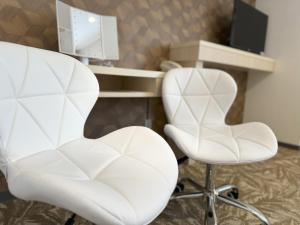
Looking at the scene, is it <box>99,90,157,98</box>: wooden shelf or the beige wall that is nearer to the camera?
<box>99,90,157,98</box>: wooden shelf

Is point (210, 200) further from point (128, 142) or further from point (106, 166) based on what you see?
point (106, 166)

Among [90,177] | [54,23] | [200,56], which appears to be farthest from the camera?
[200,56]

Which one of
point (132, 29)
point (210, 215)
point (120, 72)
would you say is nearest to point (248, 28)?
point (132, 29)

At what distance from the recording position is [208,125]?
1.42 metres

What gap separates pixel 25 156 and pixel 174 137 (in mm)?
607

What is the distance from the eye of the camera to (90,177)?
0.63 metres

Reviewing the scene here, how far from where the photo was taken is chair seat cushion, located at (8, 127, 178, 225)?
0.50 m

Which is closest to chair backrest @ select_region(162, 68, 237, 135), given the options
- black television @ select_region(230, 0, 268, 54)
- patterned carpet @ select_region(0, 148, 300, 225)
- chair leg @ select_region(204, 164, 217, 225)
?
chair leg @ select_region(204, 164, 217, 225)

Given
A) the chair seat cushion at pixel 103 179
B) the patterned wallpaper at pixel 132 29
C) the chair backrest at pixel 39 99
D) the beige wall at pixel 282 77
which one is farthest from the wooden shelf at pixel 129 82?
the beige wall at pixel 282 77

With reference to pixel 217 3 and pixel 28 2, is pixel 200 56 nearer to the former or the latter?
pixel 217 3

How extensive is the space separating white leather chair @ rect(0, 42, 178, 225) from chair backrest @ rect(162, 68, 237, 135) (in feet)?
1.50

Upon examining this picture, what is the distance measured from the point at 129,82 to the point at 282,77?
6.50ft

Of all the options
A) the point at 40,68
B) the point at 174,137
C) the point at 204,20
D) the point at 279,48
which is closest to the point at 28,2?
the point at 40,68

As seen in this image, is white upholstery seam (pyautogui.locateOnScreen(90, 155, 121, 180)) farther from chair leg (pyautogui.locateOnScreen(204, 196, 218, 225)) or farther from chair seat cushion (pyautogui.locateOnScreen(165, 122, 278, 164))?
chair leg (pyautogui.locateOnScreen(204, 196, 218, 225))
